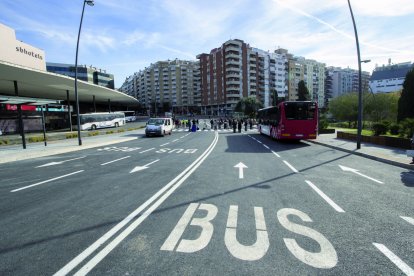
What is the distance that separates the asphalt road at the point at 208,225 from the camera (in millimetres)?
3264

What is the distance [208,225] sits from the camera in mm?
4457

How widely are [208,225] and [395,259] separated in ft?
8.86

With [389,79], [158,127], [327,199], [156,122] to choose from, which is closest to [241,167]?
[327,199]

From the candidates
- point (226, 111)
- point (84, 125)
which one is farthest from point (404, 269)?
point (226, 111)

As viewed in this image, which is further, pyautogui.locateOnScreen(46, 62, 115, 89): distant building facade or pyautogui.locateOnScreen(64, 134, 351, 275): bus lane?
pyautogui.locateOnScreen(46, 62, 115, 89): distant building facade

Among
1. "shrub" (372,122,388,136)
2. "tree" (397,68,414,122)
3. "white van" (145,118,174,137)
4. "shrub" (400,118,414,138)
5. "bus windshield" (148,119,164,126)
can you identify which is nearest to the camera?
"shrub" (400,118,414,138)

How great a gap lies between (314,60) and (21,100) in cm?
14498

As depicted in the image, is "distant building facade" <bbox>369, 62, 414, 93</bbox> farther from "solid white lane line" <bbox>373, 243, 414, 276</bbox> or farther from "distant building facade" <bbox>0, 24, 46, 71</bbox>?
"solid white lane line" <bbox>373, 243, 414, 276</bbox>

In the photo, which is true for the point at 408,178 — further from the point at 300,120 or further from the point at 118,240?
the point at 300,120

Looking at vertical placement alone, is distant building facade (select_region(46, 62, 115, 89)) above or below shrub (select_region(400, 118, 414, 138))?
above

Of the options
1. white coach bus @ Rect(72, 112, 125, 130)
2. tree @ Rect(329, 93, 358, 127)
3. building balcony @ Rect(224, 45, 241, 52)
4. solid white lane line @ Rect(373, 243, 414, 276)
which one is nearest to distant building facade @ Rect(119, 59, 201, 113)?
building balcony @ Rect(224, 45, 241, 52)

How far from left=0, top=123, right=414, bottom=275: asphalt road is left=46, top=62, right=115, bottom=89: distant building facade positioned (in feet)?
326

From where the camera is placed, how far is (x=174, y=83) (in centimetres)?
13612

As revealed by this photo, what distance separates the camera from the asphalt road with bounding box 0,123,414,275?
3.26m
